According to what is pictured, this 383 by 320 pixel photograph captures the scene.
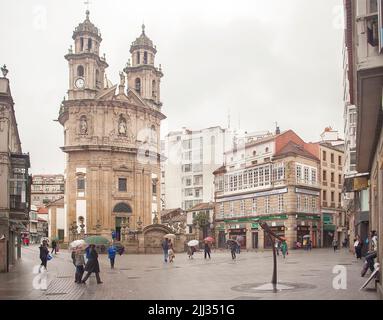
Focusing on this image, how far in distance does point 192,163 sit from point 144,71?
2918 centimetres

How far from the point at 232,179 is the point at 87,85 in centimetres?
2242

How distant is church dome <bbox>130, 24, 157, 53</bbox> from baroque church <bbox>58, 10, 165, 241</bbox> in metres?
5.66

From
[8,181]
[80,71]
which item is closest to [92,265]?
[8,181]

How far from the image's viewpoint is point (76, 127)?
71.4 meters

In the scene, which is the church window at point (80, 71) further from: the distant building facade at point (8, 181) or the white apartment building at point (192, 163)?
the distant building facade at point (8, 181)

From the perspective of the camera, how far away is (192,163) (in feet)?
341

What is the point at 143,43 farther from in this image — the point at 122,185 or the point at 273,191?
the point at 273,191

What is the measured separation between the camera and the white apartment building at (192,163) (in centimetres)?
10206

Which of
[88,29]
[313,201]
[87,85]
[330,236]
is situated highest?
[88,29]

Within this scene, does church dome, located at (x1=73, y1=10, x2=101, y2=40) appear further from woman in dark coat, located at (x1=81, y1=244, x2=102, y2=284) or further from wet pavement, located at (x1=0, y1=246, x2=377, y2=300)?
woman in dark coat, located at (x1=81, y1=244, x2=102, y2=284)

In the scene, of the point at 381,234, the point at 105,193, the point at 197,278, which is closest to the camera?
the point at 381,234
